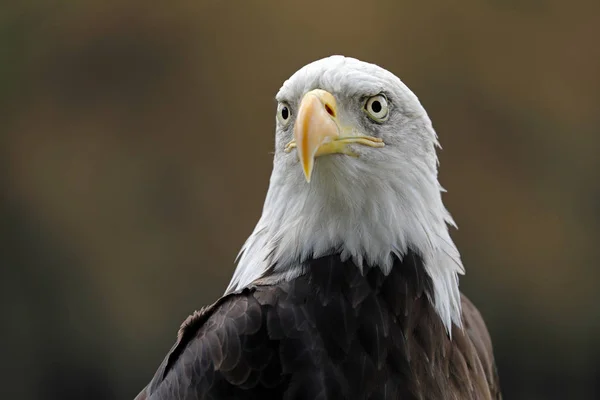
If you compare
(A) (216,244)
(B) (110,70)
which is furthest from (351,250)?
(B) (110,70)

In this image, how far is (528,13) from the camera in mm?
6125

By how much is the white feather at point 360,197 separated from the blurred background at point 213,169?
3458 mm

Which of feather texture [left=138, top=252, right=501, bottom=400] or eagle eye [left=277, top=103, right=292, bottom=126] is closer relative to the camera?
feather texture [left=138, top=252, right=501, bottom=400]

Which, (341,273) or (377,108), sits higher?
(377,108)

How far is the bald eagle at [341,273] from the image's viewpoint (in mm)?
2385

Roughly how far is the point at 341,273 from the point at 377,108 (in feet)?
1.69

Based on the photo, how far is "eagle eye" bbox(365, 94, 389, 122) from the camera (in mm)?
2545

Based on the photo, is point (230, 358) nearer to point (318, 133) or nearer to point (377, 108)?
point (318, 133)

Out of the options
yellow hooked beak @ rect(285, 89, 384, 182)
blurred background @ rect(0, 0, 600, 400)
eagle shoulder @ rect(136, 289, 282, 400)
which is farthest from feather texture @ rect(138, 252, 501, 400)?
blurred background @ rect(0, 0, 600, 400)

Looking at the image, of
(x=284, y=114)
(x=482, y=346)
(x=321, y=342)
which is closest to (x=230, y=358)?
(x=321, y=342)

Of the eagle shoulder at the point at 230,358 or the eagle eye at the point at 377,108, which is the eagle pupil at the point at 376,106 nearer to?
the eagle eye at the point at 377,108

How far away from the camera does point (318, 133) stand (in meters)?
2.33

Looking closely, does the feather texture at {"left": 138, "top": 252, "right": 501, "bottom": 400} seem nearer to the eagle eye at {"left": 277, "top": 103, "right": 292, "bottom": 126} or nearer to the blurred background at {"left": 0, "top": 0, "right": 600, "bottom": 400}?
the eagle eye at {"left": 277, "top": 103, "right": 292, "bottom": 126}

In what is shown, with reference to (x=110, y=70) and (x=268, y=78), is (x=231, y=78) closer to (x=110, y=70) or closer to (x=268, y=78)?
(x=268, y=78)
